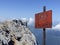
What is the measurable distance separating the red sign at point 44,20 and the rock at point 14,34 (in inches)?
876

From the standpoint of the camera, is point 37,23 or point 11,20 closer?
point 37,23

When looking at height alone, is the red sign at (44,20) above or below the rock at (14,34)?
above

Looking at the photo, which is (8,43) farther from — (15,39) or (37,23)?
(37,23)

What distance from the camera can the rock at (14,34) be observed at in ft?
119

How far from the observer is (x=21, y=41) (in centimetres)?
3859

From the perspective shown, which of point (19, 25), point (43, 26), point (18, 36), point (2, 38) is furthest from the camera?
point (19, 25)

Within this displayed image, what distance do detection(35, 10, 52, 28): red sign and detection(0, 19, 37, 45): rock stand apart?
22.3 metres

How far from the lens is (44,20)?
1284 centimetres

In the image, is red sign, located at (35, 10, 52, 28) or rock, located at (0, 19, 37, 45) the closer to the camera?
red sign, located at (35, 10, 52, 28)

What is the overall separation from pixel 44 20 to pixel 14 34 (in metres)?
25.6

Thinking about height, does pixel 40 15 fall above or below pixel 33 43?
above

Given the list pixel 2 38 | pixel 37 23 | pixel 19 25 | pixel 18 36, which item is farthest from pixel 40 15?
pixel 19 25

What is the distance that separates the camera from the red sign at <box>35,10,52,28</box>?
12.3 metres

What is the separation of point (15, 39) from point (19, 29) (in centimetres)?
358
